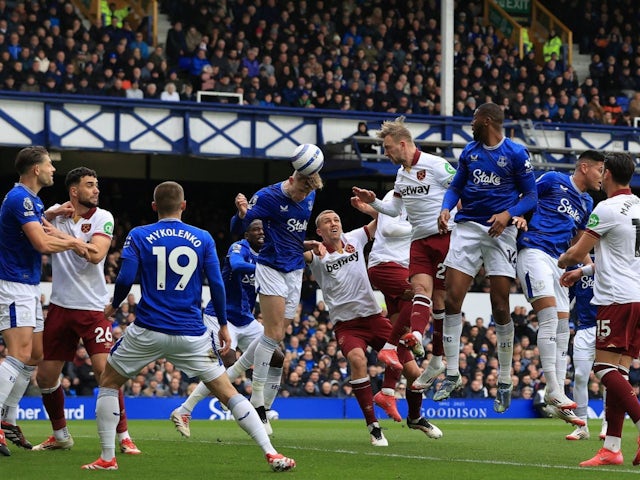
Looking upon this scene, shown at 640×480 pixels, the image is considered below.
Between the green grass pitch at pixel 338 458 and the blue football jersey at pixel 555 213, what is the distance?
7.75 ft

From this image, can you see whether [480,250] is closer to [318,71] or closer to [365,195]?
[365,195]

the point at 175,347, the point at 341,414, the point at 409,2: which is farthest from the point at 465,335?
the point at 175,347

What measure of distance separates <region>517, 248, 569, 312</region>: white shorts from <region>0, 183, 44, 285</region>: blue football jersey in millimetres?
5619

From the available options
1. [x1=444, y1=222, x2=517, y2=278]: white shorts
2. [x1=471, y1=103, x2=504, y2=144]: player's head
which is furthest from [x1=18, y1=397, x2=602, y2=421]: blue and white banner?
[x1=471, y1=103, x2=504, y2=144]: player's head

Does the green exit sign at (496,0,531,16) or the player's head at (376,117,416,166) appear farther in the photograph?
the green exit sign at (496,0,531,16)

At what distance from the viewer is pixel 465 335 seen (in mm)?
30141

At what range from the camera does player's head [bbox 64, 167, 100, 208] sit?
12852 mm

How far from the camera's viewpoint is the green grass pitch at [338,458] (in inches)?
426

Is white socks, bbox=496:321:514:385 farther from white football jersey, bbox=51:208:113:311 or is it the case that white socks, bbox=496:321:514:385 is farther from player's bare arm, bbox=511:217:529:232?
white football jersey, bbox=51:208:113:311

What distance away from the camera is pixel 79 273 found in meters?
13.0

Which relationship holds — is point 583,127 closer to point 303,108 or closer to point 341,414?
point 303,108

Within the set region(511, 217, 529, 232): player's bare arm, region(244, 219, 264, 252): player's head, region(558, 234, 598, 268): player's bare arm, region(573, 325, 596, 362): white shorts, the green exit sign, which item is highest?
the green exit sign

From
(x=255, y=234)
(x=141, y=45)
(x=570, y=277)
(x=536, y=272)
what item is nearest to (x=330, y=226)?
(x=536, y=272)

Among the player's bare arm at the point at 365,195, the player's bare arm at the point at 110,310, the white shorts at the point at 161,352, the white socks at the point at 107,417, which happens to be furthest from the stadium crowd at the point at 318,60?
the white shorts at the point at 161,352
